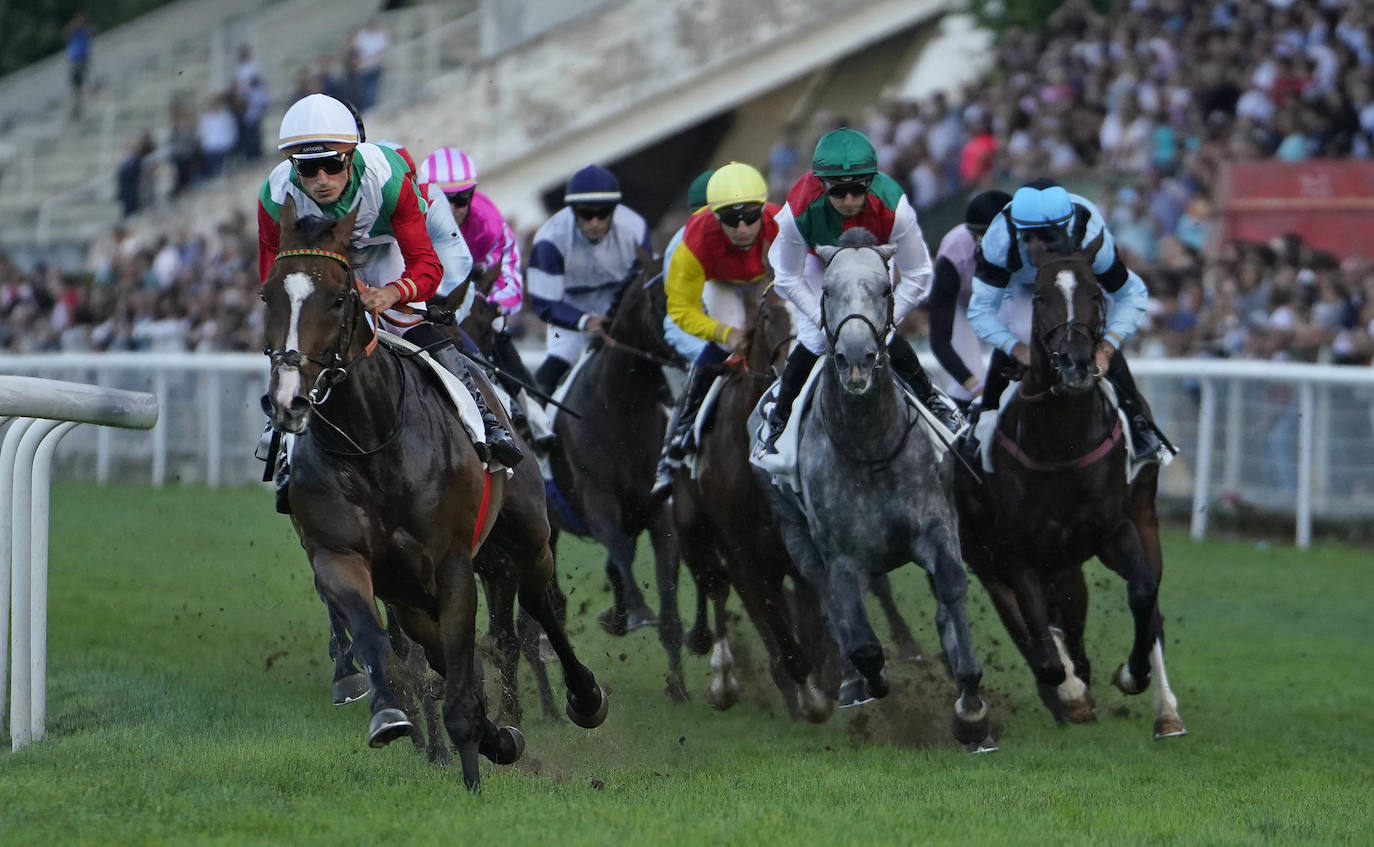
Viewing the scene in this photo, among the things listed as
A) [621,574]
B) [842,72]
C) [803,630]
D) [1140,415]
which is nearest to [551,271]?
[621,574]

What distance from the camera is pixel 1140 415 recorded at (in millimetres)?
7645

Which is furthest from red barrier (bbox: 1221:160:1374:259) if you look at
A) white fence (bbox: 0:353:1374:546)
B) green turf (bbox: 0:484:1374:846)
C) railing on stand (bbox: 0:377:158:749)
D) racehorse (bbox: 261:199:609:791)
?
railing on stand (bbox: 0:377:158:749)

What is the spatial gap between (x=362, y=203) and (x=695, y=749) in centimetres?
229

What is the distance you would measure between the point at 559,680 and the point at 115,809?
3.38 m

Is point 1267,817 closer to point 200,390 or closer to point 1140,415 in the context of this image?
point 1140,415

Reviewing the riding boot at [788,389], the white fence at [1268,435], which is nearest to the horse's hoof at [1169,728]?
the riding boot at [788,389]

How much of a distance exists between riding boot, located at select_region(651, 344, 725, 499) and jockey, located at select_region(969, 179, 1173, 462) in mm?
1196

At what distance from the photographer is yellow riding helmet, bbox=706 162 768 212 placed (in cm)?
793

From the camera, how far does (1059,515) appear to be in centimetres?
740

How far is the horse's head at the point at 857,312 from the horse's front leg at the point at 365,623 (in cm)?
176

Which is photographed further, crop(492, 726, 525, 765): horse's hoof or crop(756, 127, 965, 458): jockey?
crop(756, 127, 965, 458): jockey

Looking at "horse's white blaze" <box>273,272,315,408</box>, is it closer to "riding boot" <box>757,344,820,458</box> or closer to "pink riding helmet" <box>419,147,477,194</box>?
"riding boot" <box>757,344,820,458</box>

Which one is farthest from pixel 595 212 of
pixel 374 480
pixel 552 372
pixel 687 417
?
pixel 374 480

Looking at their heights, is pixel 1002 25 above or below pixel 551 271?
above
